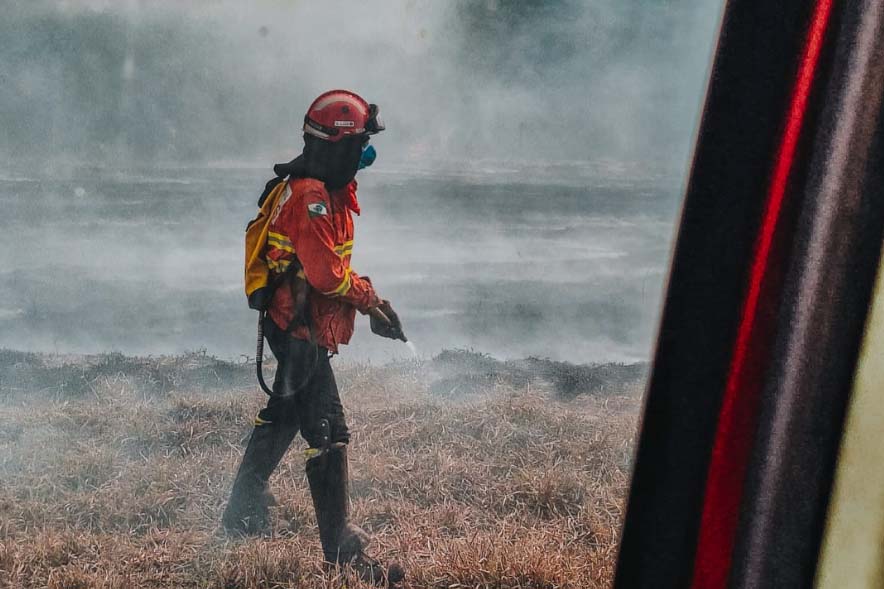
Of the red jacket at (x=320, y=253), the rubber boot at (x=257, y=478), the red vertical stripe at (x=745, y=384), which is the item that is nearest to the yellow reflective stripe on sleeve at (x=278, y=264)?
the red jacket at (x=320, y=253)

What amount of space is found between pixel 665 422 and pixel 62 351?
5.10 feet

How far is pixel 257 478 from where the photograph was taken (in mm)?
1890

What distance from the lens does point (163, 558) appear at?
6.03ft

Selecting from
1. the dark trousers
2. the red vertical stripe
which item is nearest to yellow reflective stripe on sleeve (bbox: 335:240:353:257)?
the dark trousers

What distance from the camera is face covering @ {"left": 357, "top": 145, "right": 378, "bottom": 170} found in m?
1.82

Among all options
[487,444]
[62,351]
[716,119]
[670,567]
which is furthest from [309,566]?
[716,119]

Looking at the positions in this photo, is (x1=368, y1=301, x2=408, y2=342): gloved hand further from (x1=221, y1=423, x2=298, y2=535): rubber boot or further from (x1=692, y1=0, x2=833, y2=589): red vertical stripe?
(x1=692, y1=0, x2=833, y2=589): red vertical stripe

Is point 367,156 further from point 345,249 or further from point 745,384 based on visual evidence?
point 745,384

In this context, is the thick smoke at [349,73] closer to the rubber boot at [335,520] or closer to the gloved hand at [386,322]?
the gloved hand at [386,322]

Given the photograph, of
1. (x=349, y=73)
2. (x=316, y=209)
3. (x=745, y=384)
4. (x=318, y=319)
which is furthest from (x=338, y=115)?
(x=745, y=384)

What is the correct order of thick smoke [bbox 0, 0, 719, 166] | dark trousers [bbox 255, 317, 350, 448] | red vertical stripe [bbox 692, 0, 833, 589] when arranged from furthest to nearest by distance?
1. dark trousers [bbox 255, 317, 350, 448]
2. thick smoke [bbox 0, 0, 719, 166]
3. red vertical stripe [bbox 692, 0, 833, 589]

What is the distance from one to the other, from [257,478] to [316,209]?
0.63m

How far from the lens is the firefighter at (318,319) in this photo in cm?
180

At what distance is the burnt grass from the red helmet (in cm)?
53
